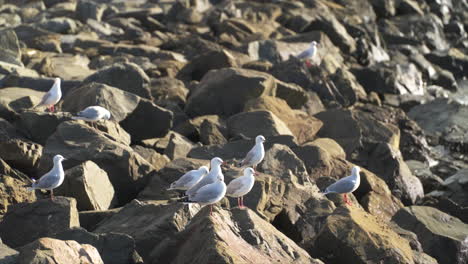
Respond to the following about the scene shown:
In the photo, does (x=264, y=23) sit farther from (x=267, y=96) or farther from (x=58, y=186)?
(x=58, y=186)

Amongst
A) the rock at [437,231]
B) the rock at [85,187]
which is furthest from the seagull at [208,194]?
the rock at [437,231]

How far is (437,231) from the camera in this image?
13.8m

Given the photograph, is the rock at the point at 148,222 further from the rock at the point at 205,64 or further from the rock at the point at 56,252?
the rock at the point at 205,64

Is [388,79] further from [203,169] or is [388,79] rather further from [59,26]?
[203,169]

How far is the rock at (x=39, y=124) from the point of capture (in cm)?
1523

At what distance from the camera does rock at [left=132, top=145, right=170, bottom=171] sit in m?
14.8

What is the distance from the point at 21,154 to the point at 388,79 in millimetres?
15425

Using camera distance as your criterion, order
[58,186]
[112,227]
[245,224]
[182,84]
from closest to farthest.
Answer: [245,224], [112,227], [58,186], [182,84]

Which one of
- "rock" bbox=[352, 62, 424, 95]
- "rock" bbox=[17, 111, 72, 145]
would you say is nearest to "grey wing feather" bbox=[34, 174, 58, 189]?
"rock" bbox=[17, 111, 72, 145]

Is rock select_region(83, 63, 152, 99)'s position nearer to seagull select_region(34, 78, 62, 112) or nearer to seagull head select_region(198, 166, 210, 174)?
seagull select_region(34, 78, 62, 112)

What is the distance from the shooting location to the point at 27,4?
3394cm

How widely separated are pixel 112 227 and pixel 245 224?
187 cm

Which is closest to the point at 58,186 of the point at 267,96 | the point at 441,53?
the point at 267,96

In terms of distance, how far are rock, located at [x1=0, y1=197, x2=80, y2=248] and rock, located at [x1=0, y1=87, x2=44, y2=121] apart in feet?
16.8
